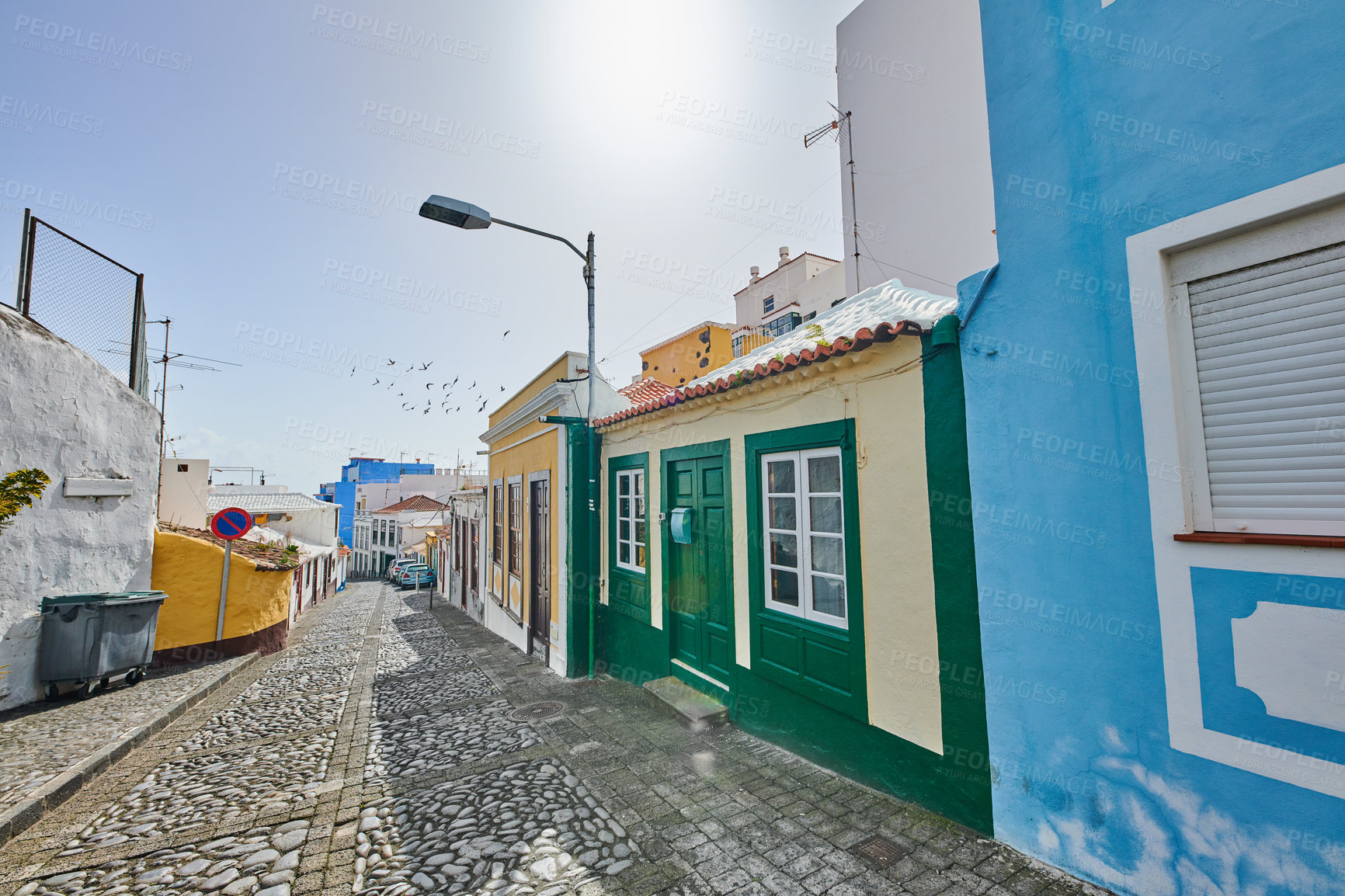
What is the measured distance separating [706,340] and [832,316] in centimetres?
579

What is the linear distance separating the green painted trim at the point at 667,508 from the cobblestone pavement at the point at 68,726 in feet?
18.4

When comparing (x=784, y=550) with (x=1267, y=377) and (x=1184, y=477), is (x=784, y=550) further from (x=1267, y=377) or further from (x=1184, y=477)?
(x=1267, y=377)

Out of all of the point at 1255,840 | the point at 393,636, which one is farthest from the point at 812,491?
the point at 393,636

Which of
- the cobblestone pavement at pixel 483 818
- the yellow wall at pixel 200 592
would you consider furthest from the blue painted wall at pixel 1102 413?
→ the yellow wall at pixel 200 592

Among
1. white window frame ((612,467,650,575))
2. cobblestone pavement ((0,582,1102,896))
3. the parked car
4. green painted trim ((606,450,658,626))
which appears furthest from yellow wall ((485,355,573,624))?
the parked car

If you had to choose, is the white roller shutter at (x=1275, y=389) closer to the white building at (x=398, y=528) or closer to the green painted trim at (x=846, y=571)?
the green painted trim at (x=846, y=571)

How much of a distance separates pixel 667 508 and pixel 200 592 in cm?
830

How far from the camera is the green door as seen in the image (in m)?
5.96

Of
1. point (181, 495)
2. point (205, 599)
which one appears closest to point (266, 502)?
point (181, 495)

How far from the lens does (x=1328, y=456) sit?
96.0 inches

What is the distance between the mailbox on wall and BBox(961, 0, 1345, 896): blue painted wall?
326 centimetres

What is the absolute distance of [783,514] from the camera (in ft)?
17.1

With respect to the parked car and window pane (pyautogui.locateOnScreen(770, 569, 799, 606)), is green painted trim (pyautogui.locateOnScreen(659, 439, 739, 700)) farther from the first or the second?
the parked car

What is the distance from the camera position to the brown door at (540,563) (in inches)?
352
